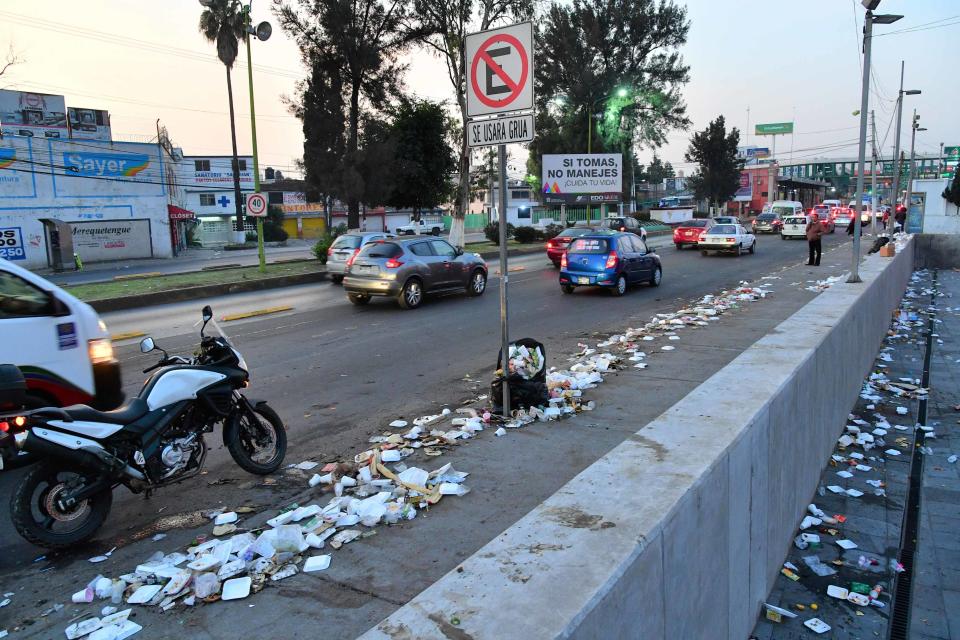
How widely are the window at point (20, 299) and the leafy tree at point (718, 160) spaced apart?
7526cm

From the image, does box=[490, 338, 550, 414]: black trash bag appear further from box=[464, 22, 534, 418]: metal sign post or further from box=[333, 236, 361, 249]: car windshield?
box=[333, 236, 361, 249]: car windshield

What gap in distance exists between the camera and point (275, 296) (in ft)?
62.8

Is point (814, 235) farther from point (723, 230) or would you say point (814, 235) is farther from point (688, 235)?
point (688, 235)

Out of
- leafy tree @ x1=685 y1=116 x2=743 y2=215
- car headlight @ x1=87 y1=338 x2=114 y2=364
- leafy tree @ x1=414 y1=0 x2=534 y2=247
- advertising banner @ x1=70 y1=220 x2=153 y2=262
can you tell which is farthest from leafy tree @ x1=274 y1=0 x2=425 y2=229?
leafy tree @ x1=685 y1=116 x2=743 y2=215

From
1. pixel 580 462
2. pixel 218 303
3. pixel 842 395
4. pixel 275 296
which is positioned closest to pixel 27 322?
pixel 580 462

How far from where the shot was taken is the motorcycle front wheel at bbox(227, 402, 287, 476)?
211 inches

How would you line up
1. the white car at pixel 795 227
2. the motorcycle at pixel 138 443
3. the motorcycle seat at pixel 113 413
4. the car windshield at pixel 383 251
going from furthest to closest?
1. the white car at pixel 795 227
2. the car windshield at pixel 383 251
3. the motorcycle seat at pixel 113 413
4. the motorcycle at pixel 138 443

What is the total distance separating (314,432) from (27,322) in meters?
2.63

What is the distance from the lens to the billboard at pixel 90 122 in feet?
136

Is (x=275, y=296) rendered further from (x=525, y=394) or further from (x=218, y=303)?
(x=525, y=394)

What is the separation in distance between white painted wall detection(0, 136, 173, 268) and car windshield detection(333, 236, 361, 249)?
811 inches

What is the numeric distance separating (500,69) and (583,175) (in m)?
36.6

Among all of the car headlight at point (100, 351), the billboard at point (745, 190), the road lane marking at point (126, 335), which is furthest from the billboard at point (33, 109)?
the billboard at point (745, 190)

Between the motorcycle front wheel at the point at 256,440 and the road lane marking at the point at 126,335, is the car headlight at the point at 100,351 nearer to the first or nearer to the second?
the motorcycle front wheel at the point at 256,440
